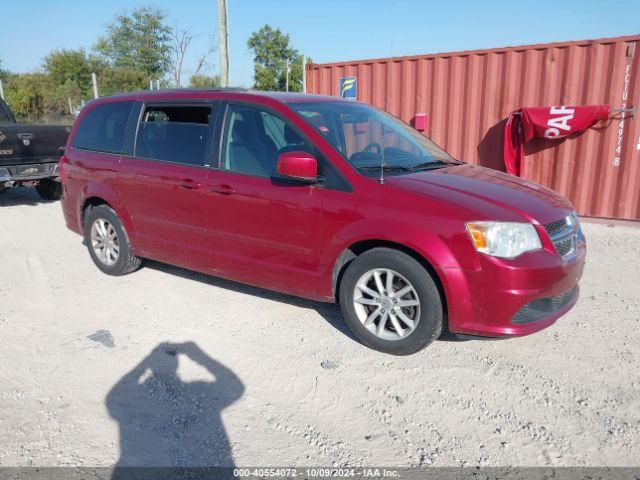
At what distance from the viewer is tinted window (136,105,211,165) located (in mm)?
4457

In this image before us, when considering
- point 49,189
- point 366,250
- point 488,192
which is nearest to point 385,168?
point 366,250

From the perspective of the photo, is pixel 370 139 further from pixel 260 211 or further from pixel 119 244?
pixel 119 244

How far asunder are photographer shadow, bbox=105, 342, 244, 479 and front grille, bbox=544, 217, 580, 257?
223 cm

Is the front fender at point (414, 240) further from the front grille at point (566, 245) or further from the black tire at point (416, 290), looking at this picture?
the front grille at point (566, 245)

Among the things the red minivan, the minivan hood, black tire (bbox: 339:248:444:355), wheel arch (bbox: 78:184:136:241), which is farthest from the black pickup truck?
the minivan hood

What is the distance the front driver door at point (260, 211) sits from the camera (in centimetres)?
385

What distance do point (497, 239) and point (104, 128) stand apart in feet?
13.5

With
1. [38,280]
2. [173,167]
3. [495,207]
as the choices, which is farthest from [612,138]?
[38,280]

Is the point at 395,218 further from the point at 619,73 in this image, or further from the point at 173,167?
the point at 619,73

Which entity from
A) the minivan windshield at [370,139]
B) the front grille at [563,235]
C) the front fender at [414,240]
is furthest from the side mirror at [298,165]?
the front grille at [563,235]

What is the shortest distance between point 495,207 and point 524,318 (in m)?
0.73

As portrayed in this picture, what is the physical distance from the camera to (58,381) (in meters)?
3.35

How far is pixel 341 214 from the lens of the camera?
365cm

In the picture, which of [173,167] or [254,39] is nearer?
[173,167]
